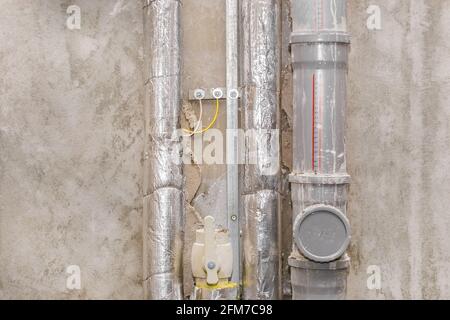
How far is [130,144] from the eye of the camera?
106 inches

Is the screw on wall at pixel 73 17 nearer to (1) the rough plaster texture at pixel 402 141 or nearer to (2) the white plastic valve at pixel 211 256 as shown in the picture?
(2) the white plastic valve at pixel 211 256

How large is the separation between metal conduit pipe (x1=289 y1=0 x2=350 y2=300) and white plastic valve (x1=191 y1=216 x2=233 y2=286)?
0.83ft

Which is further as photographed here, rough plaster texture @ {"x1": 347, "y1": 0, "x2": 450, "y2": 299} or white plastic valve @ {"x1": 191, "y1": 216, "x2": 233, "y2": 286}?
rough plaster texture @ {"x1": 347, "y1": 0, "x2": 450, "y2": 299}

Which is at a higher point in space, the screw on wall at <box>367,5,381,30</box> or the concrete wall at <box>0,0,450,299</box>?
the screw on wall at <box>367,5,381,30</box>

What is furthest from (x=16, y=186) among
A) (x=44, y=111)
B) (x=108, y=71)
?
(x=108, y=71)

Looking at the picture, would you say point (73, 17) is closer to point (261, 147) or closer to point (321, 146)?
point (261, 147)

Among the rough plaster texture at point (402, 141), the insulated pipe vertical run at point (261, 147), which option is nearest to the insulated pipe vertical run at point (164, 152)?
the insulated pipe vertical run at point (261, 147)

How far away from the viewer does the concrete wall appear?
2645mm

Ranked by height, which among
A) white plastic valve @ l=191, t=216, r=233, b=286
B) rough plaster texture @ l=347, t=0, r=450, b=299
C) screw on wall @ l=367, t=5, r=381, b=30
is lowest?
white plastic valve @ l=191, t=216, r=233, b=286

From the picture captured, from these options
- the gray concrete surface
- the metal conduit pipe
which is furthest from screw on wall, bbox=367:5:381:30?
the gray concrete surface

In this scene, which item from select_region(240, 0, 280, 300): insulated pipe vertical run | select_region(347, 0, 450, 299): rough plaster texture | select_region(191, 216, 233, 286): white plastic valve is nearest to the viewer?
select_region(191, 216, 233, 286): white plastic valve

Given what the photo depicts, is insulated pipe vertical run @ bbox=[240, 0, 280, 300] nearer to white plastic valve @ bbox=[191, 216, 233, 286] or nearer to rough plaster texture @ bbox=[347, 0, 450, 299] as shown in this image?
white plastic valve @ bbox=[191, 216, 233, 286]

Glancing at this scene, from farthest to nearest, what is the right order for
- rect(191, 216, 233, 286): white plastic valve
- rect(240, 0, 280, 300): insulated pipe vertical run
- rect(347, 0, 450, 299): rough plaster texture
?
rect(347, 0, 450, 299): rough plaster texture
rect(240, 0, 280, 300): insulated pipe vertical run
rect(191, 216, 233, 286): white plastic valve

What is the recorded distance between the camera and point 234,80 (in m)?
2.62
